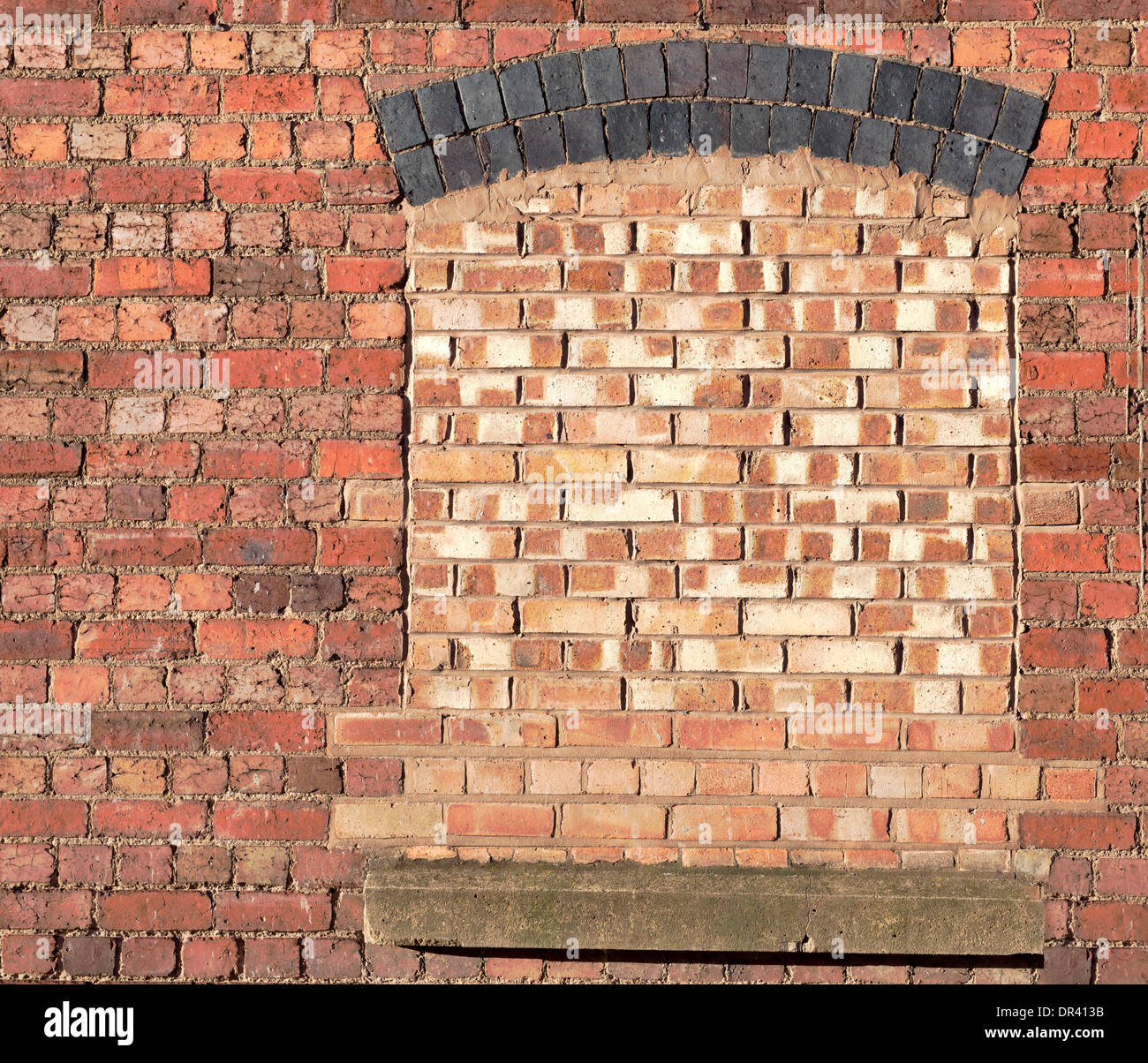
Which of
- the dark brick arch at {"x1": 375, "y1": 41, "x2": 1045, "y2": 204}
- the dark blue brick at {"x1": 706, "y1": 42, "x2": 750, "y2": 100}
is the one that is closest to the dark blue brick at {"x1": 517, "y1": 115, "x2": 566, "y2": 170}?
the dark brick arch at {"x1": 375, "y1": 41, "x2": 1045, "y2": 204}

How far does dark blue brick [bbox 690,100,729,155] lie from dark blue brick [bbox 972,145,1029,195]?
0.60 m

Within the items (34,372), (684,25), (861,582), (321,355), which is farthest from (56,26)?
(861,582)

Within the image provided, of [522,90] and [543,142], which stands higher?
[522,90]

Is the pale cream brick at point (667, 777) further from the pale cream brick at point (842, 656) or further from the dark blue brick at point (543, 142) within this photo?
the dark blue brick at point (543, 142)

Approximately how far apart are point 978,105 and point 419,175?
4.26ft

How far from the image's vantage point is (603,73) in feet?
6.81

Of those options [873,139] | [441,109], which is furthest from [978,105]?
[441,109]

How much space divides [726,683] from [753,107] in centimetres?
133

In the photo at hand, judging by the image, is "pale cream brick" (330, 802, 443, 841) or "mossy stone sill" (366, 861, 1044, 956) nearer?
"mossy stone sill" (366, 861, 1044, 956)

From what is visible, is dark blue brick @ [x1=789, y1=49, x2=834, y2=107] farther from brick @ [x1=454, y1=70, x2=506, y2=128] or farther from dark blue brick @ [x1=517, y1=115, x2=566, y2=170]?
brick @ [x1=454, y1=70, x2=506, y2=128]

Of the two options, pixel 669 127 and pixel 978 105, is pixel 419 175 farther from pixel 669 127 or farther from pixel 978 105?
pixel 978 105

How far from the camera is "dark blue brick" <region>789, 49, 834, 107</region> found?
6.78 feet

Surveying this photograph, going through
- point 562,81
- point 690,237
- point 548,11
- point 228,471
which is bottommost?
point 228,471

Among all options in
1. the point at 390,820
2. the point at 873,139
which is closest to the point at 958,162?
the point at 873,139
